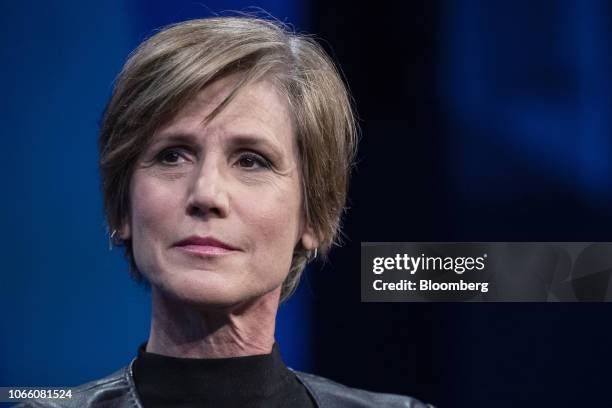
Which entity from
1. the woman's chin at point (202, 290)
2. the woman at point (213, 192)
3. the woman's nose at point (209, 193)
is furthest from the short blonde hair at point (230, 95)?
the woman's chin at point (202, 290)

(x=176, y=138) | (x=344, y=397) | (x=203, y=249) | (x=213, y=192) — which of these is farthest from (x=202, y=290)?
(x=344, y=397)

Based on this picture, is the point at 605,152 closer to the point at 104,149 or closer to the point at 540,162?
the point at 540,162

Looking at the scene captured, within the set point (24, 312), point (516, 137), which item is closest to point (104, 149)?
point (24, 312)

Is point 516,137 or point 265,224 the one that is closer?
point 265,224

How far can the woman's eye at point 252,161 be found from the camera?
1.86 metres

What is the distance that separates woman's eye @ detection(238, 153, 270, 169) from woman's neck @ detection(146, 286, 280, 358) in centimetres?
26

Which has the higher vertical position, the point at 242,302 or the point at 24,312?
the point at 242,302

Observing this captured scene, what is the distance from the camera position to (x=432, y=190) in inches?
90.0

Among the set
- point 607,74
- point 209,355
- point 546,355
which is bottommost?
point 546,355

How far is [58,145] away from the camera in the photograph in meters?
2.29

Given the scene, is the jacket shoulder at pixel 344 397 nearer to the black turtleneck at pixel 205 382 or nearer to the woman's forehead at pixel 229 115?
the black turtleneck at pixel 205 382

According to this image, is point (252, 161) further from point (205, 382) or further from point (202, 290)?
point (205, 382)

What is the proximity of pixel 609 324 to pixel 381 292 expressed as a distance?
52cm

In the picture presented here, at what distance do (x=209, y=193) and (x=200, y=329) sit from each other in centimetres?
27
